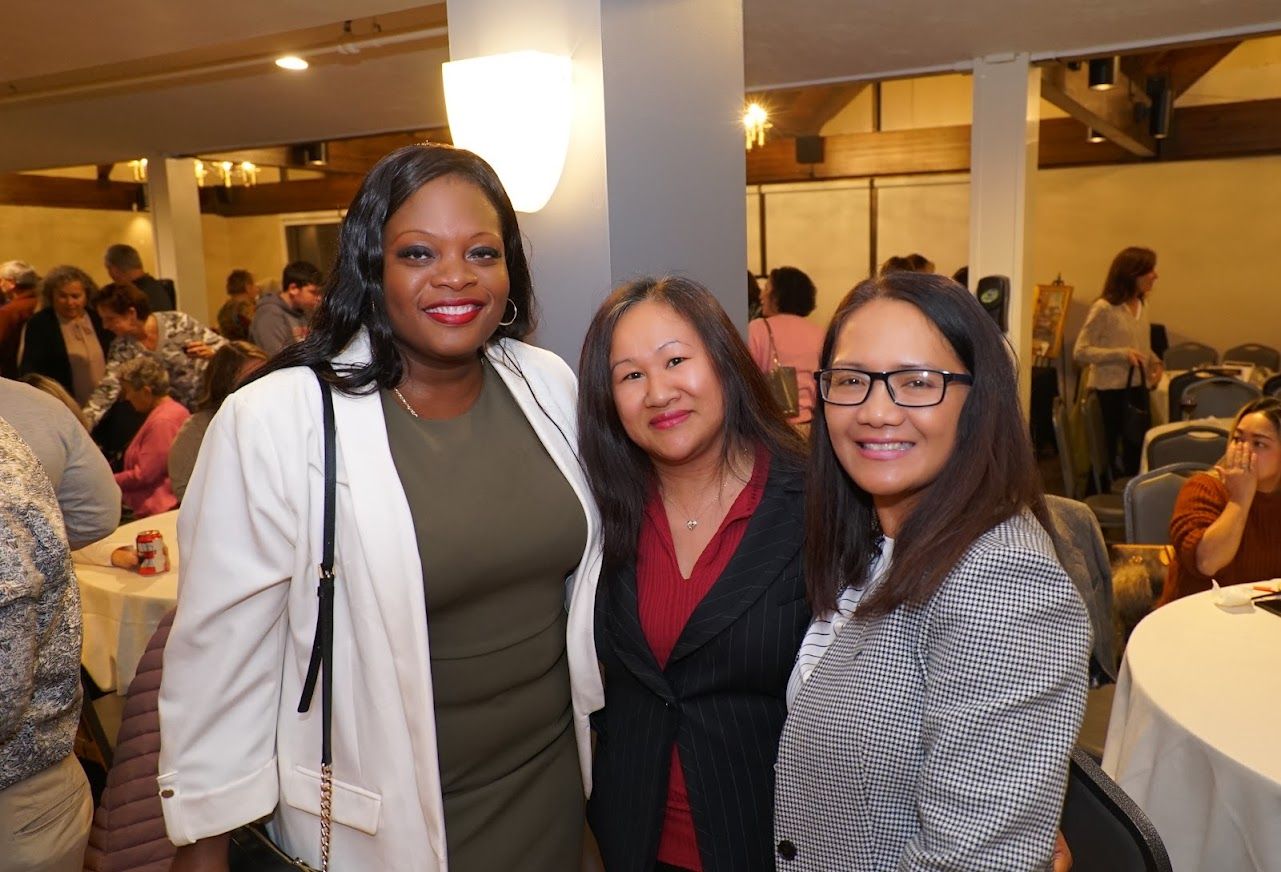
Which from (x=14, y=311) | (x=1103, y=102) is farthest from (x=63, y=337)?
(x=1103, y=102)

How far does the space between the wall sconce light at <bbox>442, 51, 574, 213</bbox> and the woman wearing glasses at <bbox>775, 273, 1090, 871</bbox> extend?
54.8 inches

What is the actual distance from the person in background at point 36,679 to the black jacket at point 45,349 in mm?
4826

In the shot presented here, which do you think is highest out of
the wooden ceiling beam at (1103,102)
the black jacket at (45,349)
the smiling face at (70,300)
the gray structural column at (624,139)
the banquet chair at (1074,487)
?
the wooden ceiling beam at (1103,102)

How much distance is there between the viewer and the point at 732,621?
1.58 m

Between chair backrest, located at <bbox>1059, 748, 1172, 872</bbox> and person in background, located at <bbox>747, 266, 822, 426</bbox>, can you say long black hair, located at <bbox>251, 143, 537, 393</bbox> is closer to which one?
chair backrest, located at <bbox>1059, 748, 1172, 872</bbox>

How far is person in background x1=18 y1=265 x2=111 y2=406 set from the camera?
5.93m

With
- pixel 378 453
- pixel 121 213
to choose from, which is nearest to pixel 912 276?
pixel 378 453

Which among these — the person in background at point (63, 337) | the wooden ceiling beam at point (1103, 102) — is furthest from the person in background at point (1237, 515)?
the person in background at point (63, 337)

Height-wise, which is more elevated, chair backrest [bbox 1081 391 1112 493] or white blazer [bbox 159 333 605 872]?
white blazer [bbox 159 333 605 872]

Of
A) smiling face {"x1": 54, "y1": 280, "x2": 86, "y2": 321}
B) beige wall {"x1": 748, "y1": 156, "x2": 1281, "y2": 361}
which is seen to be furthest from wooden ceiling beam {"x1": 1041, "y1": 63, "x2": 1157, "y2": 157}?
smiling face {"x1": 54, "y1": 280, "x2": 86, "y2": 321}

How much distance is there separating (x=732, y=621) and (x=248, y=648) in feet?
2.30

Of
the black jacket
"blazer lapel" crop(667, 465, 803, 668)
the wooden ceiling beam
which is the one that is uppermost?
the wooden ceiling beam

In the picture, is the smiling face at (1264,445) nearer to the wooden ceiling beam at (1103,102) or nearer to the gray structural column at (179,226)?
the wooden ceiling beam at (1103,102)

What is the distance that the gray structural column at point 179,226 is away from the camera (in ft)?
30.9
